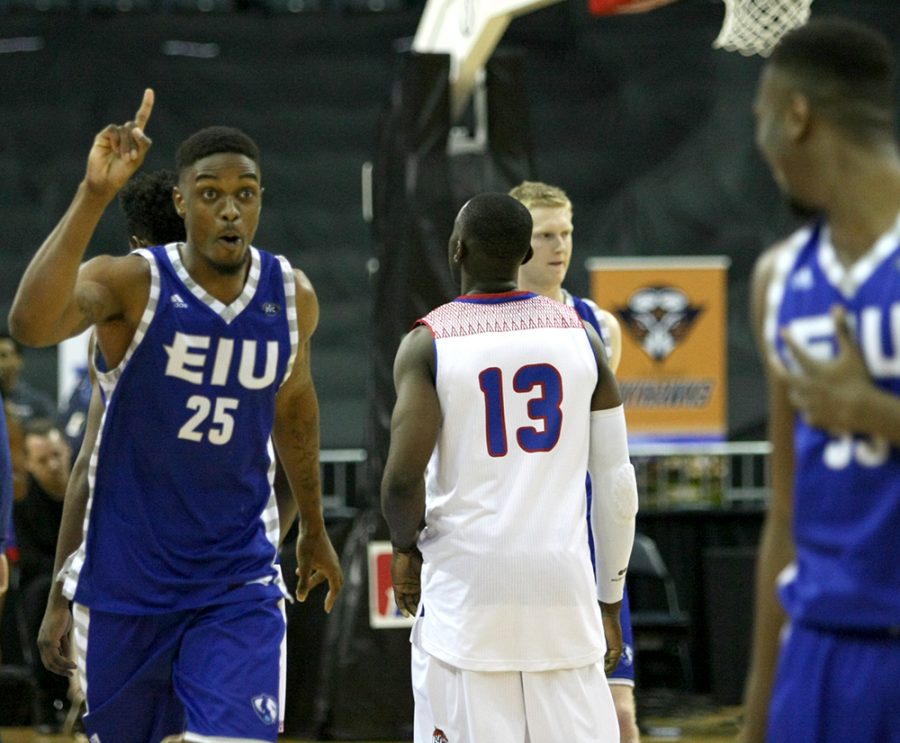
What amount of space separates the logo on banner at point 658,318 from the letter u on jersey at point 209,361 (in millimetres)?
7589

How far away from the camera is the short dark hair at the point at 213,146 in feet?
15.0

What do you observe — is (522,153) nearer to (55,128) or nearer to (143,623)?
(143,623)

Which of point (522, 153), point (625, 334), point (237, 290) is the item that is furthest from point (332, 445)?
point (237, 290)

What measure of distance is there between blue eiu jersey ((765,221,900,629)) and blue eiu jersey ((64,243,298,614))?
2161 millimetres

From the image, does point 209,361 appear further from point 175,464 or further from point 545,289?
point 545,289

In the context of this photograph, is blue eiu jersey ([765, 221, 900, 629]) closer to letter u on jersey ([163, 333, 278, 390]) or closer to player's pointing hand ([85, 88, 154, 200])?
player's pointing hand ([85, 88, 154, 200])

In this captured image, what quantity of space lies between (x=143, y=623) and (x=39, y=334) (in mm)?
950

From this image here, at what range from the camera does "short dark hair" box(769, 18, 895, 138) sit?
2.59 meters

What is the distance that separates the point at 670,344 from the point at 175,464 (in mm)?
7879

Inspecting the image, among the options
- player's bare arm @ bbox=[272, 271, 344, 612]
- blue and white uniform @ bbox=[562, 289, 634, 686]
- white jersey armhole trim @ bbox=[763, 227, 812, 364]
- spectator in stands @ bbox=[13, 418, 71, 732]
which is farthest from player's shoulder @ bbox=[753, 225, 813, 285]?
spectator in stands @ bbox=[13, 418, 71, 732]

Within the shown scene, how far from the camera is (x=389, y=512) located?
14.1 feet

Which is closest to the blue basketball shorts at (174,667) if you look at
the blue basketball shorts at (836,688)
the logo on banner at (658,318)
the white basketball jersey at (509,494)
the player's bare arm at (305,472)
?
the player's bare arm at (305,472)

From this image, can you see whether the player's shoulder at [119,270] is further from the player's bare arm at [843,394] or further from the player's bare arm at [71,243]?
the player's bare arm at [843,394]

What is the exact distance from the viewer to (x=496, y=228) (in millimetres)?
4309
